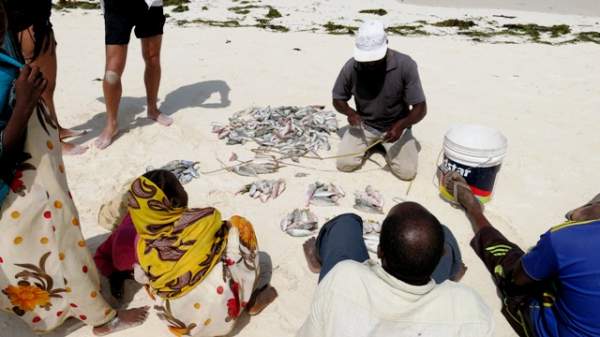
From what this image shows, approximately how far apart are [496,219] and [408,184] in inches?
33.2

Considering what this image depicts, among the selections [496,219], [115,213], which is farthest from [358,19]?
[115,213]

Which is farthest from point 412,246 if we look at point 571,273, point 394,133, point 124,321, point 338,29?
point 338,29

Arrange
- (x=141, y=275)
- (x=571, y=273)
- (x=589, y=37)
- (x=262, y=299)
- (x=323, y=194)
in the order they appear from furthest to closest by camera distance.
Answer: (x=589, y=37) → (x=323, y=194) → (x=262, y=299) → (x=141, y=275) → (x=571, y=273)

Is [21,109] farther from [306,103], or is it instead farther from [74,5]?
[74,5]

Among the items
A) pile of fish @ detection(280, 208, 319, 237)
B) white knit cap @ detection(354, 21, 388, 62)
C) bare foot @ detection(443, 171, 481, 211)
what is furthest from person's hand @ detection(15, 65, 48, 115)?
bare foot @ detection(443, 171, 481, 211)

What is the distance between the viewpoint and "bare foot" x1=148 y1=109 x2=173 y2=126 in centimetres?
518

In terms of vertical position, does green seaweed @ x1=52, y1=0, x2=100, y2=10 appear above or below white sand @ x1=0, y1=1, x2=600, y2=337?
above

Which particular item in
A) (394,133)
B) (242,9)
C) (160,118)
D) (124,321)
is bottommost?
(124,321)

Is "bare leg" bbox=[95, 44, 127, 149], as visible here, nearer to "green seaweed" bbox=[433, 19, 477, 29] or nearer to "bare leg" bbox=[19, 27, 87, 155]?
"bare leg" bbox=[19, 27, 87, 155]

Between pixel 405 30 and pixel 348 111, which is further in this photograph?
pixel 405 30

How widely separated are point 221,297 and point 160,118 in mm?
3334

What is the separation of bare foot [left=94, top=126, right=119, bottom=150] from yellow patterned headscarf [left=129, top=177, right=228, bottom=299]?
9.00ft

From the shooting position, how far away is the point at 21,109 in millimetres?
1936

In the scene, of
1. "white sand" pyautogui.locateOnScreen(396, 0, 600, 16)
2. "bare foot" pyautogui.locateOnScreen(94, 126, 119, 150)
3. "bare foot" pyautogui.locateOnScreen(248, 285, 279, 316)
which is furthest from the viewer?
"white sand" pyautogui.locateOnScreen(396, 0, 600, 16)
